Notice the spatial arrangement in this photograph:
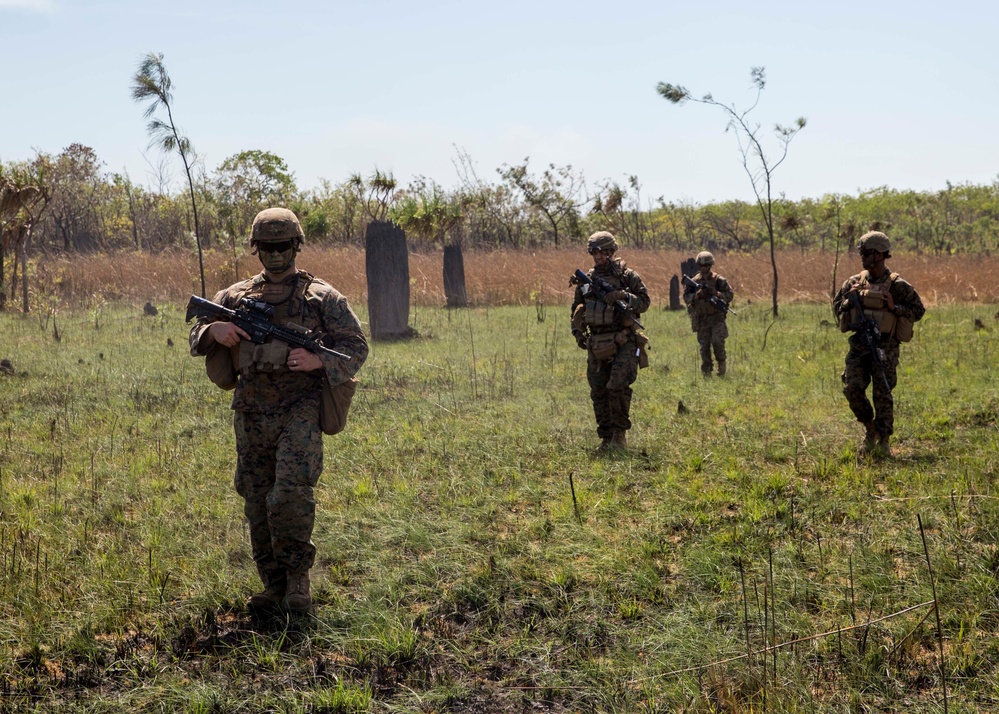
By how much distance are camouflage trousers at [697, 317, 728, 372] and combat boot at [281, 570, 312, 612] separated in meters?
8.04

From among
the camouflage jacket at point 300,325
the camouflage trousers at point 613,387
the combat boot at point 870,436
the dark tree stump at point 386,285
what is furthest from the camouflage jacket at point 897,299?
the dark tree stump at point 386,285

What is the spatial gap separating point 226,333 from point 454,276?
1658 cm

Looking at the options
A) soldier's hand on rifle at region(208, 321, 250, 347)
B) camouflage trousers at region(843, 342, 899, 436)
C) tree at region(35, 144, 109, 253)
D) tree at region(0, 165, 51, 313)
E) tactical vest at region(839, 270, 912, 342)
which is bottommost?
camouflage trousers at region(843, 342, 899, 436)

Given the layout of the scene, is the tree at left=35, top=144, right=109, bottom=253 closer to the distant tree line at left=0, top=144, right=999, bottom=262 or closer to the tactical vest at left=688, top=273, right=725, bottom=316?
the distant tree line at left=0, top=144, right=999, bottom=262

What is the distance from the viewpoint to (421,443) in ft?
24.5

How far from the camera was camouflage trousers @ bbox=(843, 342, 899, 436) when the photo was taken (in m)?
6.99

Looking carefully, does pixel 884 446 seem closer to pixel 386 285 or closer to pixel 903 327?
pixel 903 327

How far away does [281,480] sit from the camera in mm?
4062

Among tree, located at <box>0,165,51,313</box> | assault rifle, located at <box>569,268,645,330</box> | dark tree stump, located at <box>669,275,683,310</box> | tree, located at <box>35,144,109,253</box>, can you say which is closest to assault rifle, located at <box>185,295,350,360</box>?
assault rifle, located at <box>569,268,645,330</box>

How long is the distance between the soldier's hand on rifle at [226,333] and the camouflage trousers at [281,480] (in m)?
0.36

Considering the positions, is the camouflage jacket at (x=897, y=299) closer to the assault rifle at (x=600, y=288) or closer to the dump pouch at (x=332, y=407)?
the assault rifle at (x=600, y=288)

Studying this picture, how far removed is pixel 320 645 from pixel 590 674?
3.95 ft

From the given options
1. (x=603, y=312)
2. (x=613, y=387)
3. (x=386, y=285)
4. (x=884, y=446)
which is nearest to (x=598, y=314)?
(x=603, y=312)

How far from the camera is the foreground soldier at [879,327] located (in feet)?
22.5
